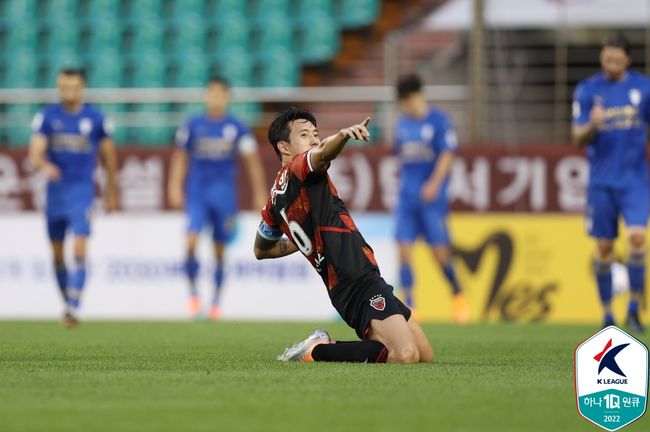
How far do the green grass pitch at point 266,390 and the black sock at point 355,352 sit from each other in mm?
171

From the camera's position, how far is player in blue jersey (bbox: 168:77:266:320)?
1417 cm

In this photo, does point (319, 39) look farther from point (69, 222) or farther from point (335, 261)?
point (335, 261)

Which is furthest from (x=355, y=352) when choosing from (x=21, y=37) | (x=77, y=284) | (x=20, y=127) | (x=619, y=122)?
(x=21, y=37)

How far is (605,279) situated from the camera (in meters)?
11.4

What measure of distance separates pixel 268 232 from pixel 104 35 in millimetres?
11946

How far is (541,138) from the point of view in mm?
16719

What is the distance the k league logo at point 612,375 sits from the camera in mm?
5340

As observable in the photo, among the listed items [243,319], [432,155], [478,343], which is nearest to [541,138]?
[432,155]

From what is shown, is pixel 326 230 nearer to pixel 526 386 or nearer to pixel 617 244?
pixel 526 386

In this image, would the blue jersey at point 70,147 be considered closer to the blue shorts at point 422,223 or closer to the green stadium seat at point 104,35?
the blue shorts at point 422,223

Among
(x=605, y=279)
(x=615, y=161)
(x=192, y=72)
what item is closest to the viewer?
(x=615, y=161)

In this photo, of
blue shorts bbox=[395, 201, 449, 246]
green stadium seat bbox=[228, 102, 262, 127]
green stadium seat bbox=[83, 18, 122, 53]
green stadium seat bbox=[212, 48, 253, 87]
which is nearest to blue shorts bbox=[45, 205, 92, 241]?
blue shorts bbox=[395, 201, 449, 246]

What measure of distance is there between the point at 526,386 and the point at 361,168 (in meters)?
9.90

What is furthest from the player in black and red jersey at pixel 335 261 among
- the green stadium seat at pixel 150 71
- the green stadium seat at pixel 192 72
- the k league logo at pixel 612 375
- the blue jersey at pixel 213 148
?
the green stadium seat at pixel 150 71
